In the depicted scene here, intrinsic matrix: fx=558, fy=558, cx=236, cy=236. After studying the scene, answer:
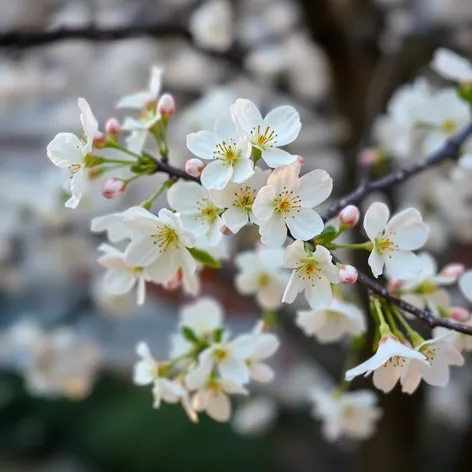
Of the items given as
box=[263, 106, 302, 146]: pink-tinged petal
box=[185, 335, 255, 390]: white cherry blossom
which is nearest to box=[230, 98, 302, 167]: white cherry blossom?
box=[263, 106, 302, 146]: pink-tinged petal

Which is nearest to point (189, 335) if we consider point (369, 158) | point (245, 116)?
point (245, 116)

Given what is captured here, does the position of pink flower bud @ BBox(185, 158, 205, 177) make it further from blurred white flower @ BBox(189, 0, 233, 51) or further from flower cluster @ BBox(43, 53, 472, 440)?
blurred white flower @ BBox(189, 0, 233, 51)

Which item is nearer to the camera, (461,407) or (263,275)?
(263,275)

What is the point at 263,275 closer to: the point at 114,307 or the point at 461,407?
the point at 114,307

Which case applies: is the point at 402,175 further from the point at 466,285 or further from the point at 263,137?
the point at 263,137

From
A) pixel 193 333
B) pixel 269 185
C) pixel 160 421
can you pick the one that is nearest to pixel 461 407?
pixel 160 421

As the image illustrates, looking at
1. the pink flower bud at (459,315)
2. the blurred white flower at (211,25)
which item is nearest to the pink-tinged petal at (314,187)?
the pink flower bud at (459,315)
